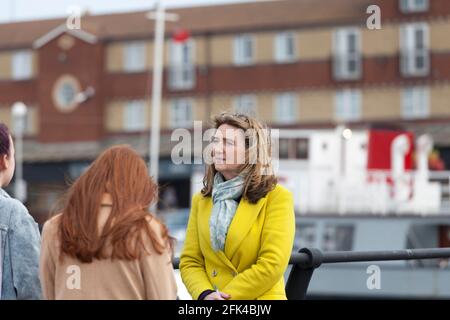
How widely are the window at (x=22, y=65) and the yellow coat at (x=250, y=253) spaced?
49.3m

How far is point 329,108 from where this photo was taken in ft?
152

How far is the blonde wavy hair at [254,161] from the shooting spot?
4.45 meters

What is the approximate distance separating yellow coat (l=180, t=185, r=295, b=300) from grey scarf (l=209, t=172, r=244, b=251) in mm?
27

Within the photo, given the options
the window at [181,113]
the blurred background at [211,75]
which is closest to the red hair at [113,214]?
the blurred background at [211,75]

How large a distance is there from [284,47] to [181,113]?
5778 mm

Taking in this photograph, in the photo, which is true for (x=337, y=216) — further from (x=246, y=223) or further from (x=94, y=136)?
(x=94, y=136)

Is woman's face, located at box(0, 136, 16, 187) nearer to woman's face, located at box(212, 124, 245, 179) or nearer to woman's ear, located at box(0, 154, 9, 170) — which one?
woman's ear, located at box(0, 154, 9, 170)

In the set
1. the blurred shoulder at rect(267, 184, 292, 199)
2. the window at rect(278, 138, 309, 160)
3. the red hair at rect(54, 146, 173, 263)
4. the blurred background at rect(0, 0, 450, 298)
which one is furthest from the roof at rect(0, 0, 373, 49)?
the red hair at rect(54, 146, 173, 263)

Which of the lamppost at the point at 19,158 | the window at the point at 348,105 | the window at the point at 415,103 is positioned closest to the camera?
the lamppost at the point at 19,158

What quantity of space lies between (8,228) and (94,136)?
45.8 m

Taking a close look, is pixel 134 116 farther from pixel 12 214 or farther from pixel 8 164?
pixel 12 214

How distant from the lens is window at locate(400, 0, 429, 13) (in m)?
44.7

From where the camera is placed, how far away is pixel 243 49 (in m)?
48.4

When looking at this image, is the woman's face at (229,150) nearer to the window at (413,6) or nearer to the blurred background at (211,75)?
the blurred background at (211,75)
